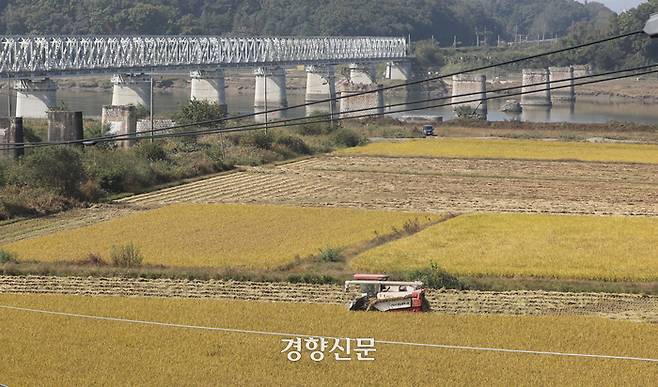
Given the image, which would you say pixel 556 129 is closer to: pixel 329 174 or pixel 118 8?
pixel 329 174

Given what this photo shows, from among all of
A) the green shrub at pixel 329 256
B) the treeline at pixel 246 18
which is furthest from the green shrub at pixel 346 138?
the treeline at pixel 246 18

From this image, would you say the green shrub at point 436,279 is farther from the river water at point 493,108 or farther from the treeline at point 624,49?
the treeline at point 624,49

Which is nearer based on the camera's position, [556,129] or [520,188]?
[520,188]

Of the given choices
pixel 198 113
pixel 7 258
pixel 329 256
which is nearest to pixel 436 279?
pixel 329 256

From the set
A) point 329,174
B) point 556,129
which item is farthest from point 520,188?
point 556,129

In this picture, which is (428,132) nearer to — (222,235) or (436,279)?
(222,235)
